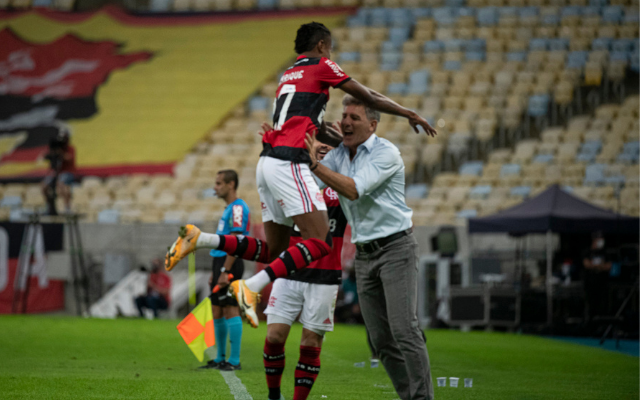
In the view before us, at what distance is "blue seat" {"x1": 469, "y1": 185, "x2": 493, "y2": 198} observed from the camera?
64.2 ft

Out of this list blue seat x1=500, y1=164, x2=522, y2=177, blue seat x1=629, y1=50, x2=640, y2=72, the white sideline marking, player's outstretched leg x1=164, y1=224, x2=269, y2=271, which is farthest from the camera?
blue seat x1=629, y1=50, x2=640, y2=72

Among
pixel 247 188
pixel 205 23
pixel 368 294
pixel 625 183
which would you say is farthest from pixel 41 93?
pixel 368 294

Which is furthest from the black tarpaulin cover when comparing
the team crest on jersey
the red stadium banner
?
the red stadium banner

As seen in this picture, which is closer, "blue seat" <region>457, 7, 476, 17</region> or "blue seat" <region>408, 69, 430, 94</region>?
"blue seat" <region>408, 69, 430, 94</region>

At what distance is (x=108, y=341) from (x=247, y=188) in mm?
10123

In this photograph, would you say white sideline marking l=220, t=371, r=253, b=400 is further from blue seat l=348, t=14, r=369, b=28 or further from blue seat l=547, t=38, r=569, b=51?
blue seat l=348, t=14, r=369, b=28

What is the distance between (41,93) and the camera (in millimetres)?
27141

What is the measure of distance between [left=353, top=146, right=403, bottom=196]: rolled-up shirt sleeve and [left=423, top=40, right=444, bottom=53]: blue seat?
Result: 796 inches

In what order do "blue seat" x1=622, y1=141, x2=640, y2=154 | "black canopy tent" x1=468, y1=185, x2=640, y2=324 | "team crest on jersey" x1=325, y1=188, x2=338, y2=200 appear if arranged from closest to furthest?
"team crest on jersey" x1=325, y1=188, x2=338, y2=200
"black canopy tent" x1=468, y1=185, x2=640, y2=324
"blue seat" x1=622, y1=141, x2=640, y2=154

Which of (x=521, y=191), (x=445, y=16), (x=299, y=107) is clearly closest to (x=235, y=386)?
(x=299, y=107)

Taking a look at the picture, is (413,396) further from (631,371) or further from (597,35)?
(597,35)

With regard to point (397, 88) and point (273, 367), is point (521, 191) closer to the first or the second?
point (397, 88)

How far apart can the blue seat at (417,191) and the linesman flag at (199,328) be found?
13.2 m

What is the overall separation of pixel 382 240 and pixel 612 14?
22.3 meters
